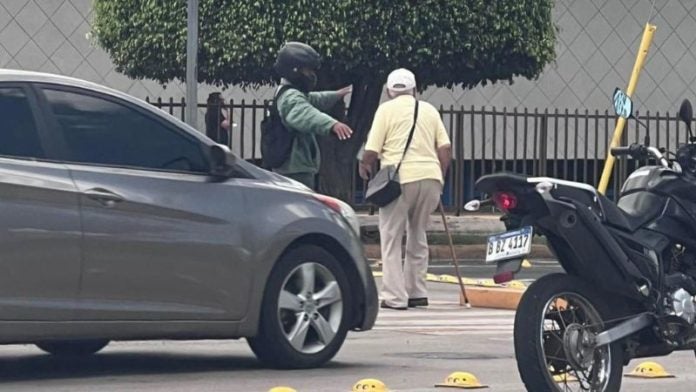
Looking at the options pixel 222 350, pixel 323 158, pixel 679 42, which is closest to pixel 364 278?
pixel 222 350

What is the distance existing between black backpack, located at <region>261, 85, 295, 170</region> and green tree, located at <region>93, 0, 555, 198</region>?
9.53 metres

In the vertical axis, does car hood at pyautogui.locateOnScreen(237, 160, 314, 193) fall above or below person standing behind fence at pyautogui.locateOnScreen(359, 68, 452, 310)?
above

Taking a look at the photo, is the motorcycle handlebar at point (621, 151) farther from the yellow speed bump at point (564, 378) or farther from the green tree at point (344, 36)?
the green tree at point (344, 36)

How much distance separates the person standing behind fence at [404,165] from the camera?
42.8 feet

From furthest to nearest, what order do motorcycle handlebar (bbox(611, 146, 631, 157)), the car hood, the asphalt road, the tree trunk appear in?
the tree trunk, the car hood, the asphalt road, motorcycle handlebar (bbox(611, 146, 631, 157))

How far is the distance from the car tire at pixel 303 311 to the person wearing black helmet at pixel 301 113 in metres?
2.07

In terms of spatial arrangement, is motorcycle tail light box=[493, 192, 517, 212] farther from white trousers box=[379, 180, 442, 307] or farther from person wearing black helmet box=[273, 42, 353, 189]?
white trousers box=[379, 180, 442, 307]

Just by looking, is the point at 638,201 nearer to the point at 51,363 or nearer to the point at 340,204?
the point at 340,204

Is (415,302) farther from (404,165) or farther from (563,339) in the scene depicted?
(563,339)

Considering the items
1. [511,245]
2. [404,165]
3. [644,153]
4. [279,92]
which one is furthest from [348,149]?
[511,245]

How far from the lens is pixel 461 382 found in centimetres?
858

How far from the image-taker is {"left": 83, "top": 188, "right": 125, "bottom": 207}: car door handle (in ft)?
28.1

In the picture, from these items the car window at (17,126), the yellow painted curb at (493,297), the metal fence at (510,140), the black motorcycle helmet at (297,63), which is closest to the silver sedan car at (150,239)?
the car window at (17,126)

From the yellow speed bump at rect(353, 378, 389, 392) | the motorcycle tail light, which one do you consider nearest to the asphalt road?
the yellow speed bump at rect(353, 378, 389, 392)
